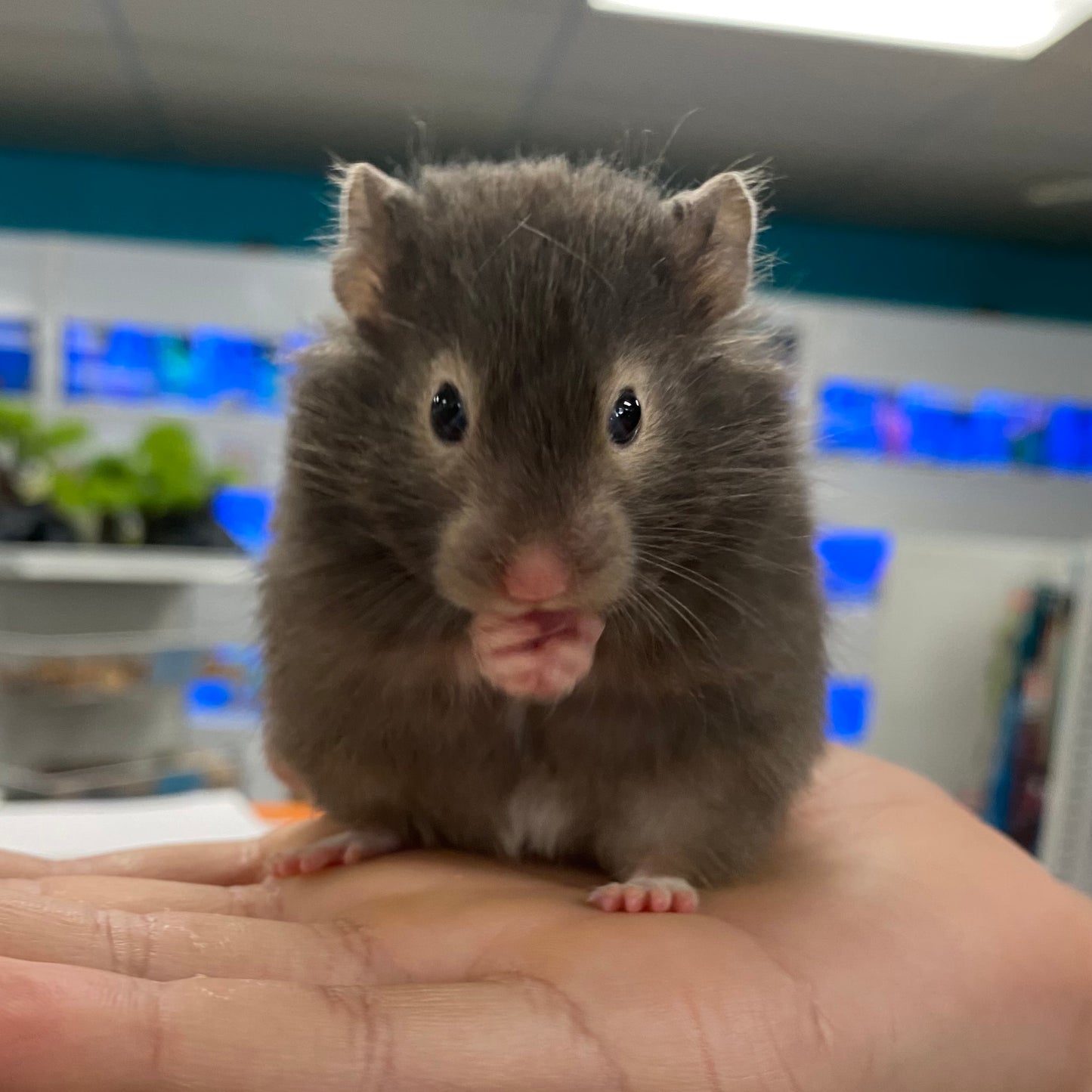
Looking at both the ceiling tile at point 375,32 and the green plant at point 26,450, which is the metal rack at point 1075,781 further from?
the green plant at point 26,450

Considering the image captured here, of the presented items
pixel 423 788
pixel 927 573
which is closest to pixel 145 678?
pixel 423 788

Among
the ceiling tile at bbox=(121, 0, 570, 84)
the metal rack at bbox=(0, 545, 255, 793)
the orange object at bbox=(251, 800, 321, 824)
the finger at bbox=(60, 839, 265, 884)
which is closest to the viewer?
the finger at bbox=(60, 839, 265, 884)

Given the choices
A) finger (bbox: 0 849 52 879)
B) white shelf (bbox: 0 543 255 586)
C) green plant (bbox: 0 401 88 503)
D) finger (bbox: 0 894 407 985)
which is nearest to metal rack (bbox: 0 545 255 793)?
white shelf (bbox: 0 543 255 586)

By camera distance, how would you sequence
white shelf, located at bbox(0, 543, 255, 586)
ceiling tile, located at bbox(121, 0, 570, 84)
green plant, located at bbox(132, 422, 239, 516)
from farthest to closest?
ceiling tile, located at bbox(121, 0, 570, 84) < green plant, located at bbox(132, 422, 239, 516) < white shelf, located at bbox(0, 543, 255, 586)

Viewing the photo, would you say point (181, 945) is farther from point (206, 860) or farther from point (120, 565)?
point (120, 565)

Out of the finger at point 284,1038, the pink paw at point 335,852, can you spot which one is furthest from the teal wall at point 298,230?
the finger at point 284,1038

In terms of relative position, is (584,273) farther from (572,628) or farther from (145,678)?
(145,678)

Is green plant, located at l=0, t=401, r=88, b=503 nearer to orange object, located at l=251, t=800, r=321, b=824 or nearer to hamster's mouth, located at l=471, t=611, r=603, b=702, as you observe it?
orange object, located at l=251, t=800, r=321, b=824
